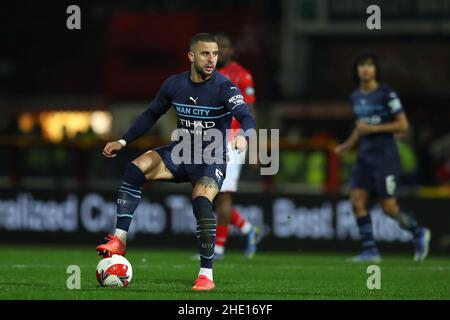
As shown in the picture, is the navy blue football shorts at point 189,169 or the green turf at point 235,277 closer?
the green turf at point 235,277

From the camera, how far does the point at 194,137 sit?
11008 mm

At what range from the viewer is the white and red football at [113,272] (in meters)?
10.5

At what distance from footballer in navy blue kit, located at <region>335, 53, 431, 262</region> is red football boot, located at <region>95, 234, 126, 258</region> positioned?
4.86 meters

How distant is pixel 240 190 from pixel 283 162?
0.74m

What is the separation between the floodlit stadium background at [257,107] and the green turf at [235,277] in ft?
5.00

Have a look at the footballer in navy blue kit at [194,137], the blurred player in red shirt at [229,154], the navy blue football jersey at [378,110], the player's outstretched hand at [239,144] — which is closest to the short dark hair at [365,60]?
the navy blue football jersey at [378,110]

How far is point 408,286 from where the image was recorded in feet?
37.1

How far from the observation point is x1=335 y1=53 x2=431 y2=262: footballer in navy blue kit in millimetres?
14914

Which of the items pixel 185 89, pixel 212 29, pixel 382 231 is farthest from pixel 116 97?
pixel 185 89

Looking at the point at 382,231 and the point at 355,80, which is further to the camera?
the point at 382,231

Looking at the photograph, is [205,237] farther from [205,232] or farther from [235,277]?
[235,277]

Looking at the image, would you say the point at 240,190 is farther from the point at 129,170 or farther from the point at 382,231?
the point at 129,170

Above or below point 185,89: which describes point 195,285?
below

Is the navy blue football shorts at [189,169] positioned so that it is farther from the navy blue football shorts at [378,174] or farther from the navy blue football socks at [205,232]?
the navy blue football shorts at [378,174]
